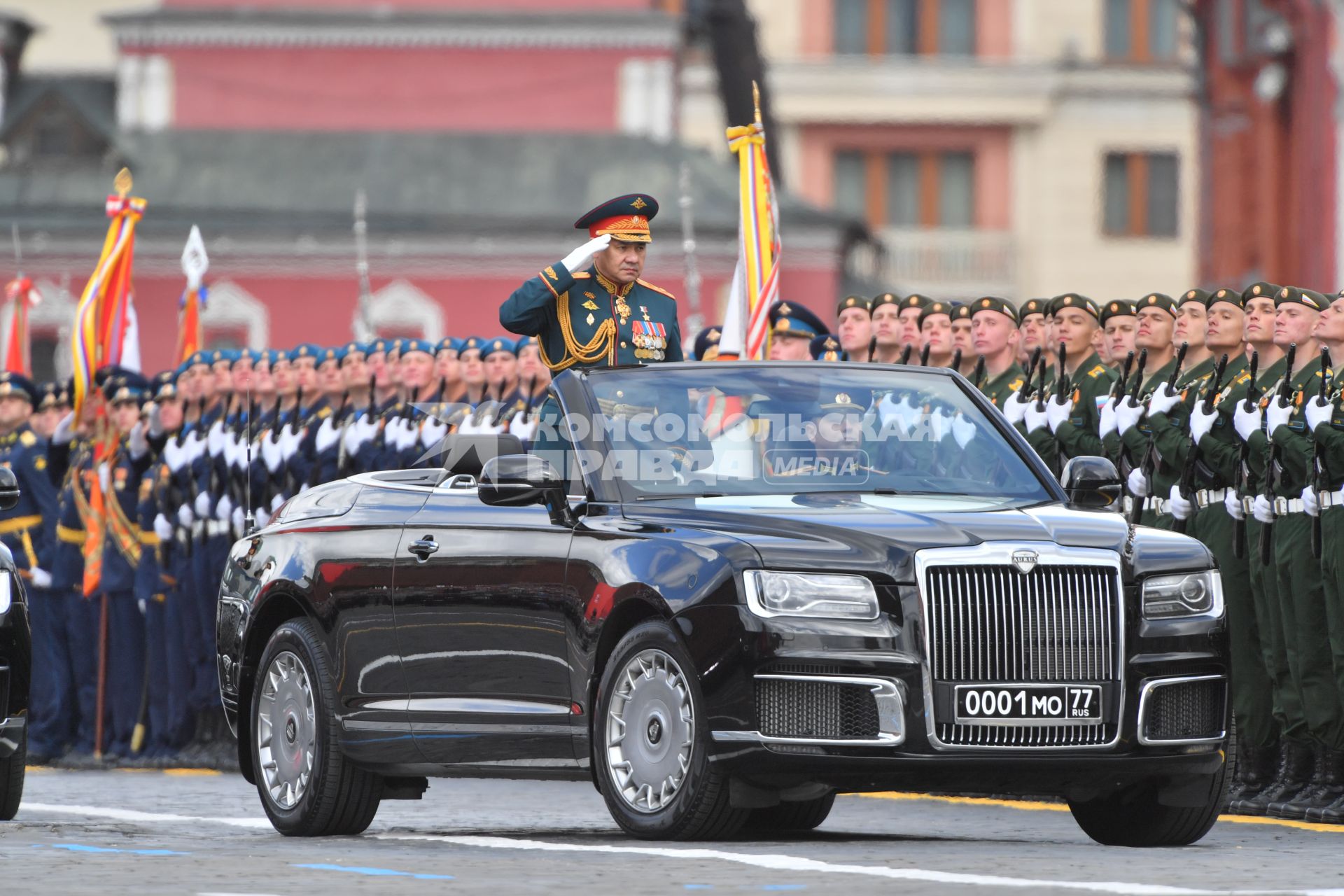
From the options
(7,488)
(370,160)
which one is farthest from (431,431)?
(370,160)

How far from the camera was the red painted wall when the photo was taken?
64.8m

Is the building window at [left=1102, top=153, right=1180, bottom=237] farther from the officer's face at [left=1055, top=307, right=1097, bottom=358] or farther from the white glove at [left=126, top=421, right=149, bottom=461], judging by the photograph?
the officer's face at [left=1055, top=307, right=1097, bottom=358]

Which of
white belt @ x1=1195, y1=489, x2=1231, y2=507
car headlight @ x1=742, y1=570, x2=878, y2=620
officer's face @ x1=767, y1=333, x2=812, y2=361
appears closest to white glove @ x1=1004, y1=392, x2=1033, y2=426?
white belt @ x1=1195, y1=489, x2=1231, y2=507

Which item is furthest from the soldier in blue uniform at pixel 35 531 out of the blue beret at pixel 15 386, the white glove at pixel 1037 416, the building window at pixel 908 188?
the building window at pixel 908 188

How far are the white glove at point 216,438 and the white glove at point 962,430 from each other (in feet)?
31.9

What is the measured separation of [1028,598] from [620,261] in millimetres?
3253

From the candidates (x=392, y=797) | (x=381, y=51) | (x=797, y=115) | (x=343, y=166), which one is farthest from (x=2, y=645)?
(x=797, y=115)

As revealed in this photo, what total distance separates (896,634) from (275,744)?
11.3 feet

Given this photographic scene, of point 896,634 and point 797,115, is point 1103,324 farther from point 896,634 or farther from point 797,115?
point 797,115

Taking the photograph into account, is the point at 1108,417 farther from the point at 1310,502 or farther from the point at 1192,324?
the point at 1310,502

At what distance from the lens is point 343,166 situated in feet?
197

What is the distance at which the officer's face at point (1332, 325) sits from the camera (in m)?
14.3

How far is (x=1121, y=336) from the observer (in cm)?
1591

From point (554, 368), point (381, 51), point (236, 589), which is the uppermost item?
point (381, 51)
